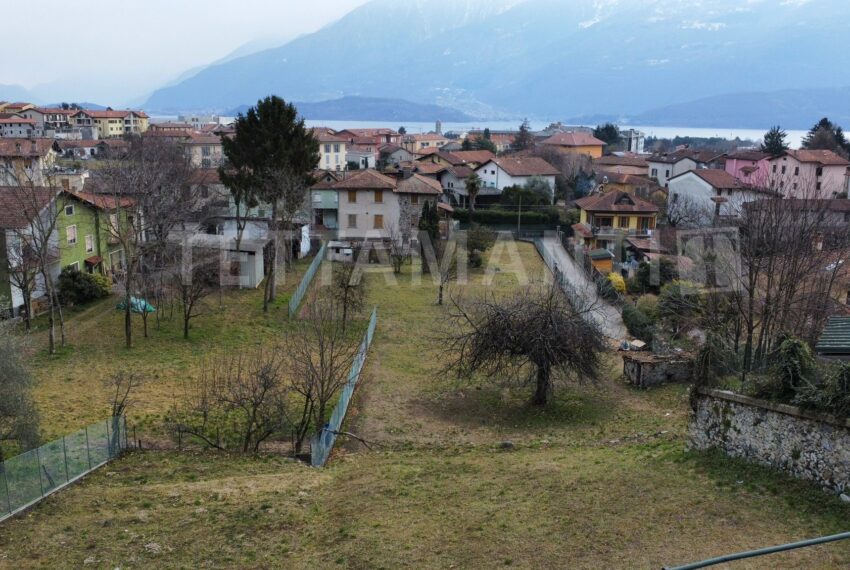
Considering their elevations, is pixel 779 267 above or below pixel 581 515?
above

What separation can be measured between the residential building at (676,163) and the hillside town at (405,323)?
15440 millimetres

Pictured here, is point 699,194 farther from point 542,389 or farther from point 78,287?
point 78,287

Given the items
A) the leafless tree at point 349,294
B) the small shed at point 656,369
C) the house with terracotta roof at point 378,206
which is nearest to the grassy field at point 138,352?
the leafless tree at point 349,294

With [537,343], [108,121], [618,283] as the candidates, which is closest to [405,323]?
[537,343]

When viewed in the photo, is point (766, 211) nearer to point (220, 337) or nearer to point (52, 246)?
point (220, 337)

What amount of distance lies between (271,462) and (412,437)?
3.60 meters

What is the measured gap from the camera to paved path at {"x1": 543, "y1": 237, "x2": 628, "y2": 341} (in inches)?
1139

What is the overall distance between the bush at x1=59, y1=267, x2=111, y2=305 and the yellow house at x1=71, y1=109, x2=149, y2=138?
340 feet

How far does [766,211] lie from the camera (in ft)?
71.6

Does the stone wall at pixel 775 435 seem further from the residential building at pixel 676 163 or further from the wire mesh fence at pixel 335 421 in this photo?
the residential building at pixel 676 163

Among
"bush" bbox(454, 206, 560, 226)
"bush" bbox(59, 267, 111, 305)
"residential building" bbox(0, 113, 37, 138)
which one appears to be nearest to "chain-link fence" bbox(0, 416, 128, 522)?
"bush" bbox(59, 267, 111, 305)

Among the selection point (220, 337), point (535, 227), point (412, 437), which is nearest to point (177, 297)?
point (220, 337)

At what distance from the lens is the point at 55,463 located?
13.4m

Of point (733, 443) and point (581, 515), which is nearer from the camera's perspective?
point (581, 515)
